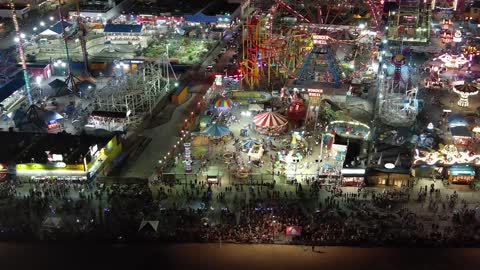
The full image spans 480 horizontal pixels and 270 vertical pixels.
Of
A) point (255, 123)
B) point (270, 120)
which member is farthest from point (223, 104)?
point (270, 120)

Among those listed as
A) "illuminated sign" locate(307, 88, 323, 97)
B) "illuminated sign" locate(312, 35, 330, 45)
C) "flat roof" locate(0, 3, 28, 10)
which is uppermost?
"illuminated sign" locate(312, 35, 330, 45)

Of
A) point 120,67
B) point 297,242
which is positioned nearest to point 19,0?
point 120,67

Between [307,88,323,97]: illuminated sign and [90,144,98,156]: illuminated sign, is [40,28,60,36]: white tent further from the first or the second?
[307,88,323,97]: illuminated sign

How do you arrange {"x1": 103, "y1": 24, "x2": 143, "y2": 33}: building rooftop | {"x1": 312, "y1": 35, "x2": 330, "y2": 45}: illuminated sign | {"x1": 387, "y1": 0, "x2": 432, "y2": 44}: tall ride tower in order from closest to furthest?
{"x1": 312, "y1": 35, "x2": 330, "y2": 45}: illuminated sign
{"x1": 387, "y1": 0, "x2": 432, "y2": 44}: tall ride tower
{"x1": 103, "y1": 24, "x2": 143, "y2": 33}: building rooftop

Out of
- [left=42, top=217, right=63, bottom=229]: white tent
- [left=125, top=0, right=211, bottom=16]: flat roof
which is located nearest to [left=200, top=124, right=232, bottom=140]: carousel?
[left=42, top=217, right=63, bottom=229]: white tent

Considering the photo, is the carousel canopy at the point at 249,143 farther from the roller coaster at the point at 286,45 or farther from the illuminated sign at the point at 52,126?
the illuminated sign at the point at 52,126

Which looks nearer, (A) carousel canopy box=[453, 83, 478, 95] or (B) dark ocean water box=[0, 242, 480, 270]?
(B) dark ocean water box=[0, 242, 480, 270]

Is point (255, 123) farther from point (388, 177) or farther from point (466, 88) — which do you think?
point (466, 88)
